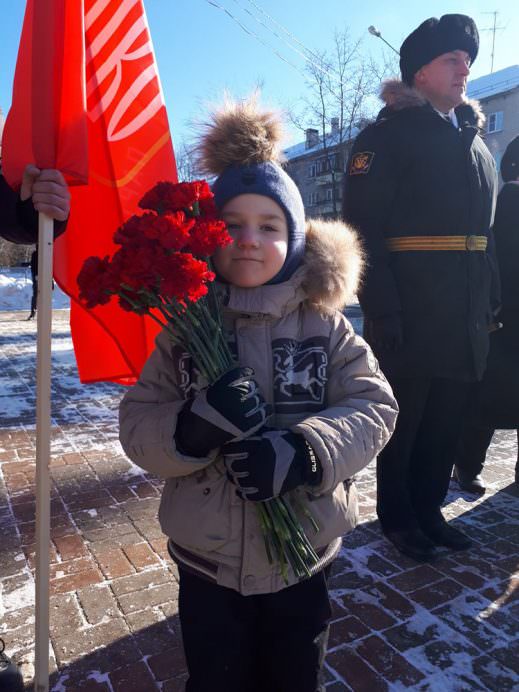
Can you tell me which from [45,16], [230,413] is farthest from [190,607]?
[45,16]

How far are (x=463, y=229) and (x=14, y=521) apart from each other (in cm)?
295

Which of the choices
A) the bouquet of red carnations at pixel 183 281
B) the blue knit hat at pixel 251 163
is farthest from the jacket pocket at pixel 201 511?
the blue knit hat at pixel 251 163

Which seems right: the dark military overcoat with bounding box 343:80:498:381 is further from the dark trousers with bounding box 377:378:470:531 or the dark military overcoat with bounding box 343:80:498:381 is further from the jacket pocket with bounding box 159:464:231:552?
the jacket pocket with bounding box 159:464:231:552

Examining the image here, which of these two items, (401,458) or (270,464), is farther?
(401,458)

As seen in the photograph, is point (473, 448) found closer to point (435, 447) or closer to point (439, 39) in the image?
point (435, 447)

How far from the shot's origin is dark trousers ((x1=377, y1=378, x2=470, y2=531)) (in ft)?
9.84

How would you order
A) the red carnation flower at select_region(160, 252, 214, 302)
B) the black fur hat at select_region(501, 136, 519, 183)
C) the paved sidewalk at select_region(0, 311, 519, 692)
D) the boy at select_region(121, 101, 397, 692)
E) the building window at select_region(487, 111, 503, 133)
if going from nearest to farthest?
the red carnation flower at select_region(160, 252, 214, 302) < the boy at select_region(121, 101, 397, 692) < the paved sidewalk at select_region(0, 311, 519, 692) < the black fur hat at select_region(501, 136, 519, 183) < the building window at select_region(487, 111, 503, 133)

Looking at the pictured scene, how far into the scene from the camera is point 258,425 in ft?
4.83

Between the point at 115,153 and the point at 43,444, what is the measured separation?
1261 mm

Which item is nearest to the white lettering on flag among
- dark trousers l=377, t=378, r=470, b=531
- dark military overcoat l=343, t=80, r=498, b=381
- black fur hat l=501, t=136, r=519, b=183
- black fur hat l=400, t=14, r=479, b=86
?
dark military overcoat l=343, t=80, r=498, b=381

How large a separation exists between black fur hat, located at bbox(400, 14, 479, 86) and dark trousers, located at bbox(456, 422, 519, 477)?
224 cm

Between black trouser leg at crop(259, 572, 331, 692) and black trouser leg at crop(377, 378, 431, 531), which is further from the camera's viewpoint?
black trouser leg at crop(377, 378, 431, 531)

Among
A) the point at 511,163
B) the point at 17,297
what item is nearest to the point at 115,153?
the point at 511,163

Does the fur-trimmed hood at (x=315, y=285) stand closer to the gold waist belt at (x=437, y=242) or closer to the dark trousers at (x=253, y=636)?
the dark trousers at (x=253, y=636)
